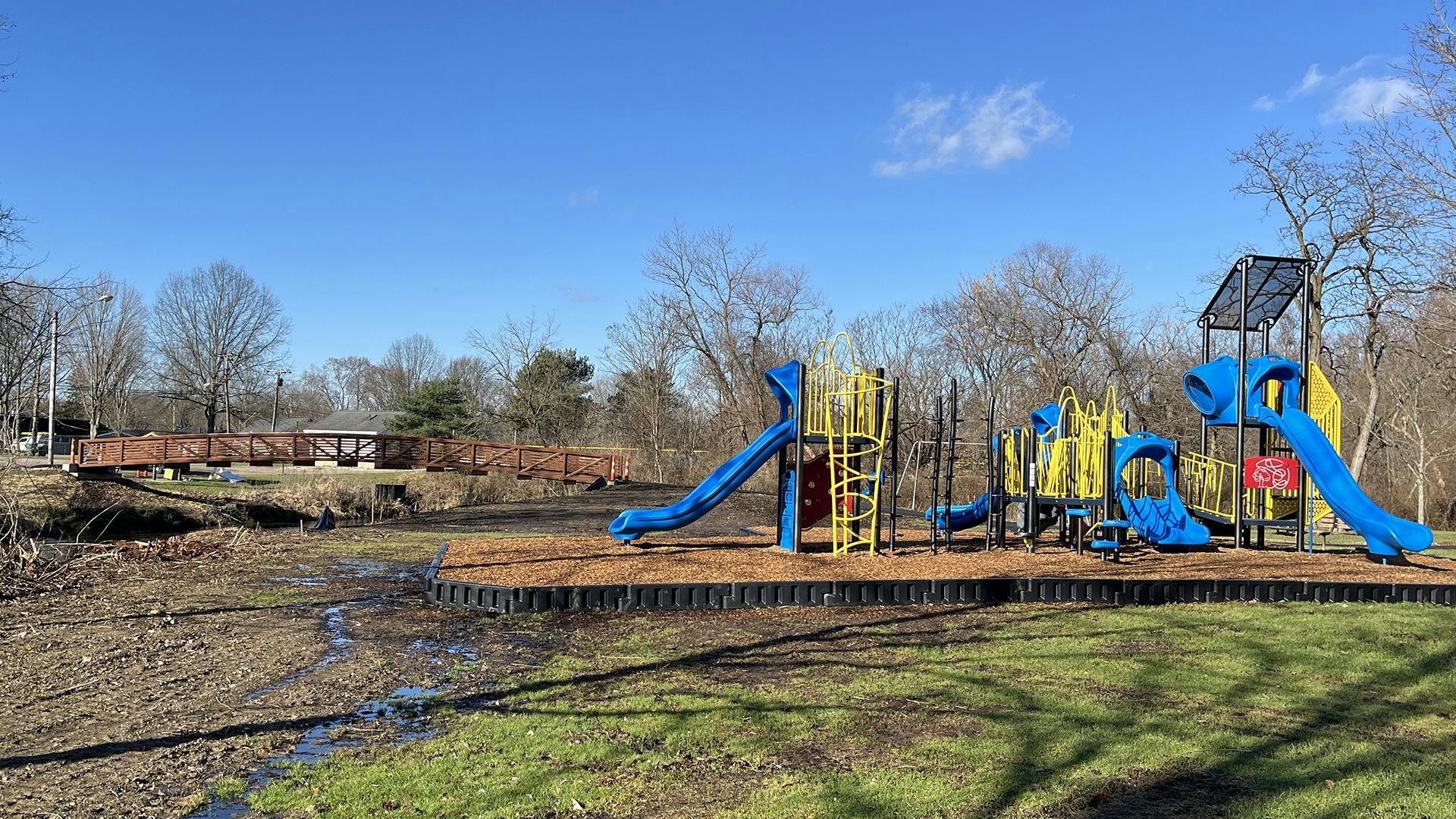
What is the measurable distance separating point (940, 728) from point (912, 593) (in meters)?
4.94

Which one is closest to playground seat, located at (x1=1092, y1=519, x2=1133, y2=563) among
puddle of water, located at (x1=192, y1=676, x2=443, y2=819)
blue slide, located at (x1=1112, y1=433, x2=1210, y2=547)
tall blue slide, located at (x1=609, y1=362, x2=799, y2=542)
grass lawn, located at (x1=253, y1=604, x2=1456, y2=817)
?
blue slide, located at (x1=1112, y1=433, x2=1210, y2=547)

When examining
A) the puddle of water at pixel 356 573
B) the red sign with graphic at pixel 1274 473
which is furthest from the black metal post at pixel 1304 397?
the puddle of water at pixel 356 573

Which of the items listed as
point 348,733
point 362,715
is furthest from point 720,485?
point 348,733

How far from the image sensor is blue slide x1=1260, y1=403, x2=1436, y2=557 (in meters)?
12.5

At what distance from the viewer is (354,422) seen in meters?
70.1

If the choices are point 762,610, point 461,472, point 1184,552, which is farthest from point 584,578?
point 461,472

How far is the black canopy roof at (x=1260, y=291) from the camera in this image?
52.5ft

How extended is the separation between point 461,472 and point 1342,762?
96.3ft

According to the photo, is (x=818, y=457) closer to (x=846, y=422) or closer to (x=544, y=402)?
(x=846, y=422)

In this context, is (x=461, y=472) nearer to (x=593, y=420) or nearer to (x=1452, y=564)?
(x=593, y=420)

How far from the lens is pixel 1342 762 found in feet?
16.4

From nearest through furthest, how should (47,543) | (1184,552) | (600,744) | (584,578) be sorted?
(600,744) → (584,578) → (1184,552) → (47,543)

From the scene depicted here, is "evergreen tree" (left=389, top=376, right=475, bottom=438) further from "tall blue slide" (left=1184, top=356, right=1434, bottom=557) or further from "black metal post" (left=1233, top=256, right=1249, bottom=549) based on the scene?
"black metal post" (left=1233, top=256, right=1249, bottom=549)

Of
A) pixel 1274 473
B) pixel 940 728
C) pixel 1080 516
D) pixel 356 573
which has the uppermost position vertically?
pixel 1274 473
